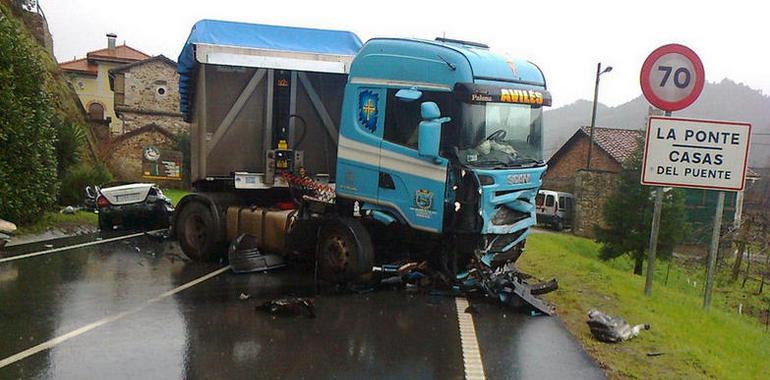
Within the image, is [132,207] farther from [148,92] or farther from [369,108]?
[148,92]

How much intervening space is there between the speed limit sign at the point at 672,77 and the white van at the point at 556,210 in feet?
82.2

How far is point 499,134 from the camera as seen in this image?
8227mm

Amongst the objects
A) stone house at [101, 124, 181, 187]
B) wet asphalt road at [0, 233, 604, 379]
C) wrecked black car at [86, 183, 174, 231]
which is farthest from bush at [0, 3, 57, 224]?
stone house at [101, 124, 181, 187]

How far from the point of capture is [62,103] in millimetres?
25078

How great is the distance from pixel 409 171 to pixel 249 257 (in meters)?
3.32

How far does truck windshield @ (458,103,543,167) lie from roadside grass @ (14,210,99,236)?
9490 mm

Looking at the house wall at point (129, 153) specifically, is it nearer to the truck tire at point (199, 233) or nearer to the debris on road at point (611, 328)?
the truck tire at point (199, 233)

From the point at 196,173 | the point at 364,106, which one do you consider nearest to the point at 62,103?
the point at 196,173

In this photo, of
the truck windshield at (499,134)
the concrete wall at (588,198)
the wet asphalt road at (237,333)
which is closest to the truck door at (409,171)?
the truck windshield at (499,134)

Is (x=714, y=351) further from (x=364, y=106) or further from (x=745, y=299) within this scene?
(x=745, y=299)

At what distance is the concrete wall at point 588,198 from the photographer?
103 feet

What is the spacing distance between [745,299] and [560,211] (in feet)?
49.0

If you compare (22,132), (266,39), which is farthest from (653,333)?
(22,132)

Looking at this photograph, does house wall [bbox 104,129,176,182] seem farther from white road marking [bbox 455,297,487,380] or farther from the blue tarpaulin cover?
white road marking [bbox 455,297,487,380]
